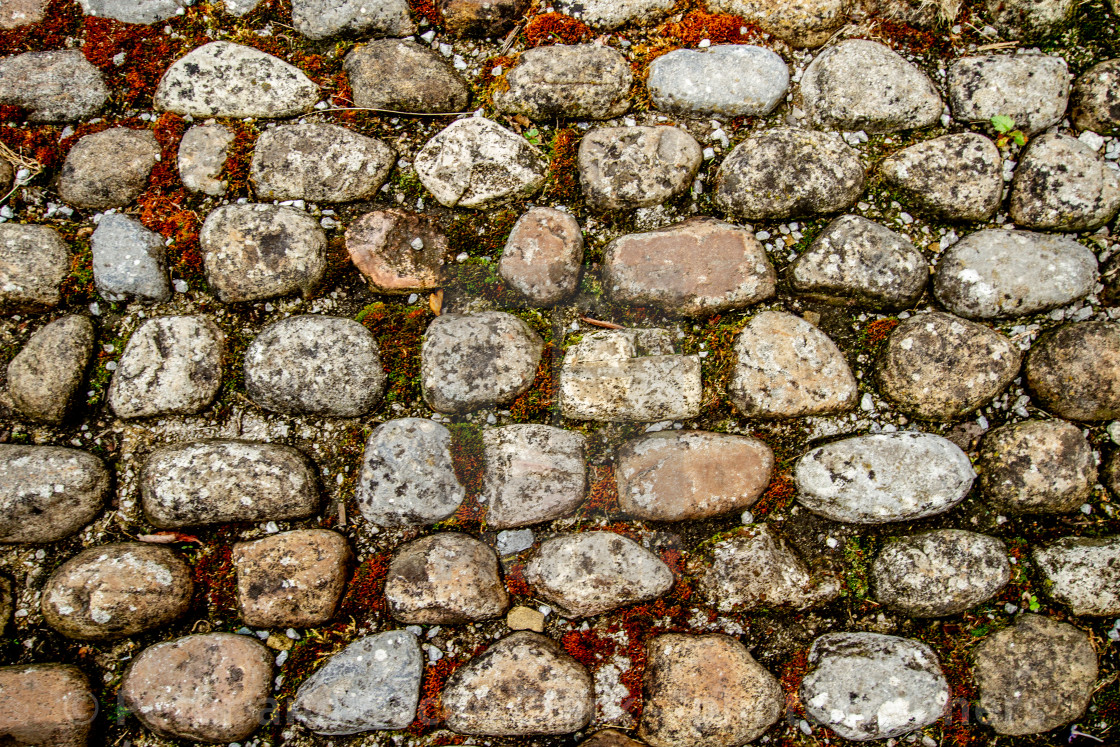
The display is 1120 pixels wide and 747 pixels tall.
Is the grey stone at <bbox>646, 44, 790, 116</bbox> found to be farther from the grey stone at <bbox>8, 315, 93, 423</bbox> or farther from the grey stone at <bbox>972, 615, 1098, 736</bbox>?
the grey stone at <bbox>8, 315, 93, 423</bbox>

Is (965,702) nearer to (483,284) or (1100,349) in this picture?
(1100,349)

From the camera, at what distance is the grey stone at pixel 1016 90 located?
112 inches

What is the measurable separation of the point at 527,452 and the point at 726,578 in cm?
106

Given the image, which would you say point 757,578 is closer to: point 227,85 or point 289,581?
point 289,581

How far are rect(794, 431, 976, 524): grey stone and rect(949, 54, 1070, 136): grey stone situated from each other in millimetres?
1591

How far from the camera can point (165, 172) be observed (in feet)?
9.50

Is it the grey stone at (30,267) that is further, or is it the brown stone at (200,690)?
the grey stone at (30,267)

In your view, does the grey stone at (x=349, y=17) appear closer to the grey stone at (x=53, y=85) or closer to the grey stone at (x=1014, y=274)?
the grey stone at (x=53, y=85)

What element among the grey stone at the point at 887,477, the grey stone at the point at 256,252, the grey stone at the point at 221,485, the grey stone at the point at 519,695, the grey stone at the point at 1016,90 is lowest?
the grey stone at the point at 519,695

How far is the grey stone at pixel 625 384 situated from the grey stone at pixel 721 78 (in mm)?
1228

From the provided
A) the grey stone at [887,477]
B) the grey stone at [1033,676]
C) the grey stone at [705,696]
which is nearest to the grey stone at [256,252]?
the grey stone at [705,696]

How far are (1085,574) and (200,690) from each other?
155 inches

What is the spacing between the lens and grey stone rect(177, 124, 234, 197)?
2.86 m

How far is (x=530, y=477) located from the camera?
106 inches
